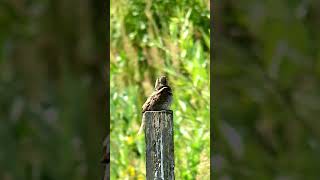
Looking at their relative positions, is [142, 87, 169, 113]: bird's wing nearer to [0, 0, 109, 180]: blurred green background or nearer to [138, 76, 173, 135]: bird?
[138, 76, 173, 135]: bird

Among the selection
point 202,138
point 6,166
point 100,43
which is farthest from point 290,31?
point 202,138

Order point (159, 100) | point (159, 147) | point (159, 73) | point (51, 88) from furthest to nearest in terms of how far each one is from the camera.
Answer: point (159, 73) < point (159, 100) < point (159, 147) < point (51, 88)

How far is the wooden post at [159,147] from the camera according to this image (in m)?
1.05

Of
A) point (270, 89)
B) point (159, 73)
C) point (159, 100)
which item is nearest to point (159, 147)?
point (159, 100)

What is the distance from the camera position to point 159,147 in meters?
1.07

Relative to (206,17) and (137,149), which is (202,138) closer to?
(137,149)

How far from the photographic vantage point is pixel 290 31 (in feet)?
2.37

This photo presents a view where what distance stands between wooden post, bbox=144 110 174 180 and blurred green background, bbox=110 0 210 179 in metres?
1.92

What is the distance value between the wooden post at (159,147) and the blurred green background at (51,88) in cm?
32

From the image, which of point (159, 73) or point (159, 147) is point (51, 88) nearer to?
point (159, 147)

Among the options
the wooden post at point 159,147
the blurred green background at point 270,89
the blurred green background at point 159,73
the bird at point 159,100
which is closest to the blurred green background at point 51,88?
the blurred green background at point 270,89

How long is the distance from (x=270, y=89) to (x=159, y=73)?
107 inches

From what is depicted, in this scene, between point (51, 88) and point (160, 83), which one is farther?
point (160, 83)

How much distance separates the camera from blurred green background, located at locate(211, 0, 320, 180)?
0.71 metres
